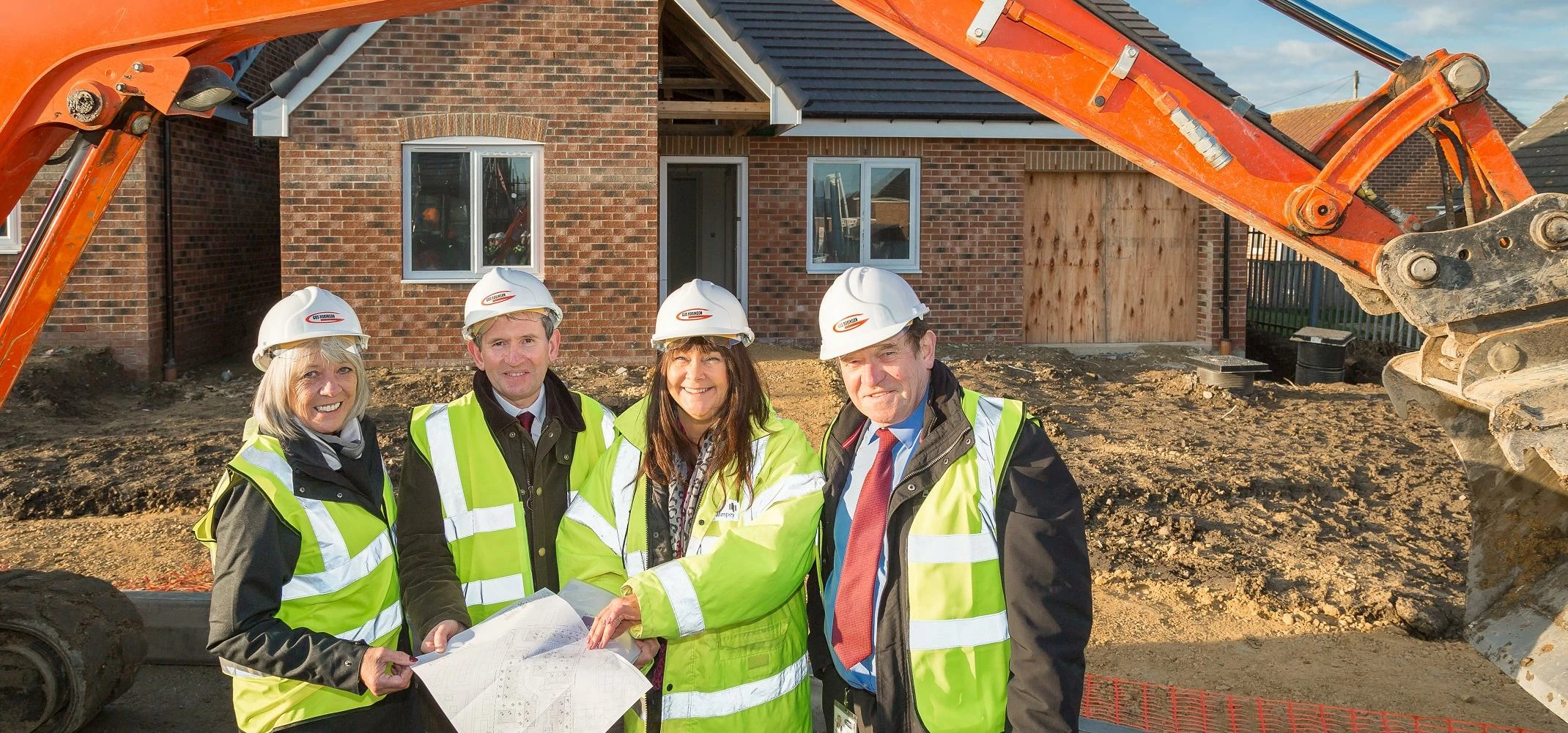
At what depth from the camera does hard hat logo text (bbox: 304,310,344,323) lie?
3.29 m

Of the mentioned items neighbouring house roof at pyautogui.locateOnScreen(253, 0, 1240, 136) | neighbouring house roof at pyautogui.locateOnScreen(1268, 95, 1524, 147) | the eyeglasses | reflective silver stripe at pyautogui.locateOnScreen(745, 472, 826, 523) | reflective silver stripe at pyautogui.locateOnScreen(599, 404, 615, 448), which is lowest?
reflective silver stripe at pyautogui.locateOnScreen(745, 472, 826, 523)

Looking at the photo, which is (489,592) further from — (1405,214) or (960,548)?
(1405,214)

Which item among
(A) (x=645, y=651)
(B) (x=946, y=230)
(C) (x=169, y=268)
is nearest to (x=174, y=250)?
(C) (x=169, y=268)

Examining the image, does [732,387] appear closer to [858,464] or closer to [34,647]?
[858,464]

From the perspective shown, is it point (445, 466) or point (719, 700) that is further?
point (445, 466)

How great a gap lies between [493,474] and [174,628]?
3512 mm

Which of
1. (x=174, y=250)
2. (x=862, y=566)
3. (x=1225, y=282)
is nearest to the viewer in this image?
(x=862, y=566)

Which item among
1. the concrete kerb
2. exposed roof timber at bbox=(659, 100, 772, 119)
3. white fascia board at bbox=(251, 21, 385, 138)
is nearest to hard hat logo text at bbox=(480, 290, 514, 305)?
the concrete kerb

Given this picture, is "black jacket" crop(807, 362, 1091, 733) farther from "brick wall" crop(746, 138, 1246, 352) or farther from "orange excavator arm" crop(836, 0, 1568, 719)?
"brick wall" crop(746, 138, 1246, 352)

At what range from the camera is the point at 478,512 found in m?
3.44

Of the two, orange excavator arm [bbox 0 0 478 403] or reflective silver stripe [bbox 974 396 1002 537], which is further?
orange excavator arm [bbox 0 0 478 403]

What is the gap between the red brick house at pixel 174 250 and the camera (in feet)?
41.7

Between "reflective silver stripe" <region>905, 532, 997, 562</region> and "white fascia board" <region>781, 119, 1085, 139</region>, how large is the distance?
11688 mm

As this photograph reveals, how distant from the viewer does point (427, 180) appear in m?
12.8
